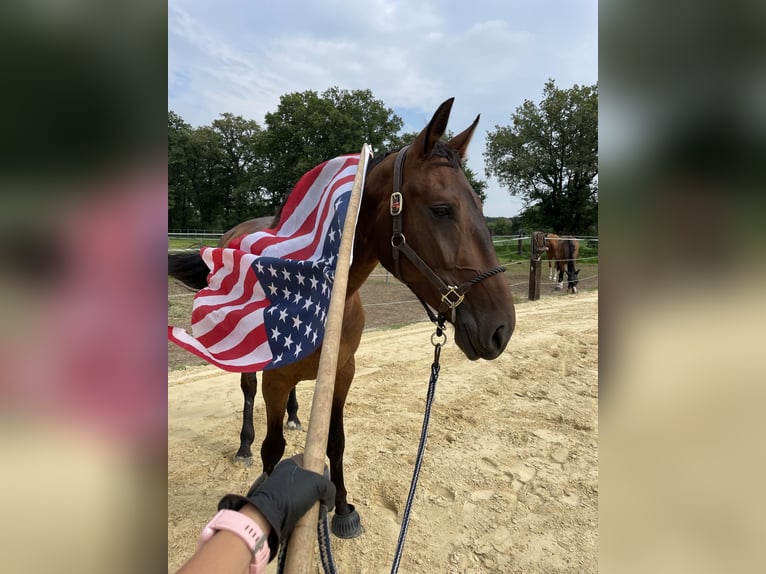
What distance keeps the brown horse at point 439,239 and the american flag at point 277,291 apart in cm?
20

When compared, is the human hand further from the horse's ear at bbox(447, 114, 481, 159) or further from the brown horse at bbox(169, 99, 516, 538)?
the horse's ear at bbox(447, 114, 481, 159)

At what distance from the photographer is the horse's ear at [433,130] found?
6.60 ft

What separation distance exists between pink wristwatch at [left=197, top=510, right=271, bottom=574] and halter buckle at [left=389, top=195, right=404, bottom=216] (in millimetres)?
1474

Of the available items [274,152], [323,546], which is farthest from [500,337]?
[274,152]

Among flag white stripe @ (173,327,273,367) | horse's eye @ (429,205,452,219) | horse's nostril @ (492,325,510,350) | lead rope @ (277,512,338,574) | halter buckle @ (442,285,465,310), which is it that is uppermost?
horse's eye @ (429,205,452,219)

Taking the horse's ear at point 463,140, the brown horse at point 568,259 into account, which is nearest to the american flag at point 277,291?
the horse's ear at point 463,140

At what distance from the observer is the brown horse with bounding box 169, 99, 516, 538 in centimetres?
184

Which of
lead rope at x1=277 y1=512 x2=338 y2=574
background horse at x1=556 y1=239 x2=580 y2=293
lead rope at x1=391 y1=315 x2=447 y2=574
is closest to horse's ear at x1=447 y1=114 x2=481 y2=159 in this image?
lead rope at x1=391 y1=315 x2=447 y2=574

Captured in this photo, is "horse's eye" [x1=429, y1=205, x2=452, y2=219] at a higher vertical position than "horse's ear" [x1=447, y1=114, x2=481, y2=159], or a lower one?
lower
